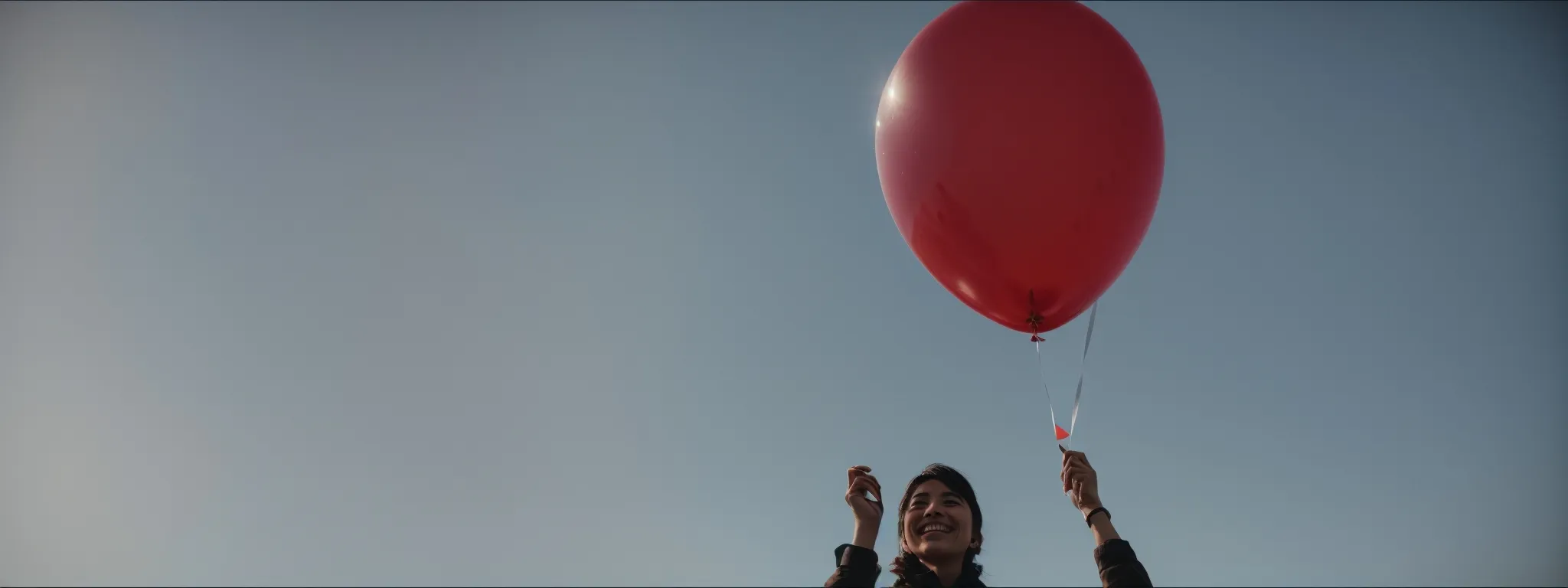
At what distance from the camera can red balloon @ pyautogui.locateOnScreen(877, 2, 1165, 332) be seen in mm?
4480

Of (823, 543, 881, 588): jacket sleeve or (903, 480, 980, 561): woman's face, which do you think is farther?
(903, 480, 980, 561): woman's face

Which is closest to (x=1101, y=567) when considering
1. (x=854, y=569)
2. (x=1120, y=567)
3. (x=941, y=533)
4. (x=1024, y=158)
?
(x=1120, y=567)

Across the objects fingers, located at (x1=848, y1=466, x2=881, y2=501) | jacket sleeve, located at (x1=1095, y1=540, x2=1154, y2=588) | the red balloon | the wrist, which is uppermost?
the red balloon

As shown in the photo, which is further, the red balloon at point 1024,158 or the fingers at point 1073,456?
the red balloon at point 1024,158

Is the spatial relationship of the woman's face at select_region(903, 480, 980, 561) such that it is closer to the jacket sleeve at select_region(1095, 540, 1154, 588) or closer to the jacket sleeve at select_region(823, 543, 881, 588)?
the jacket sleeve at select_region(823, 543, 881, 588)

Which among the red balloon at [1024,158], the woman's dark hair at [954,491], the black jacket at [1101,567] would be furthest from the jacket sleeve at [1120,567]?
the red balloon at [1024,158]

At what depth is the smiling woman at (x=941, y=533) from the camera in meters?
3.01

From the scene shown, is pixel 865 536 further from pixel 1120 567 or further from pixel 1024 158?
pixel 1024 158

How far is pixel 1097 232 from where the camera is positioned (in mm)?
4547

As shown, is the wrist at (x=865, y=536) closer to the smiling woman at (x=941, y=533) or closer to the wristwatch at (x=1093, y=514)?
the smiling woman at (x=941, y=533)

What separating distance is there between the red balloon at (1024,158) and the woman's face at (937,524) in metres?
1.45

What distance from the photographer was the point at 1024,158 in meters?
4.47

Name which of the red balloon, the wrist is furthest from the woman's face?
the red balloon

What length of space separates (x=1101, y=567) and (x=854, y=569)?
31.3 inches
